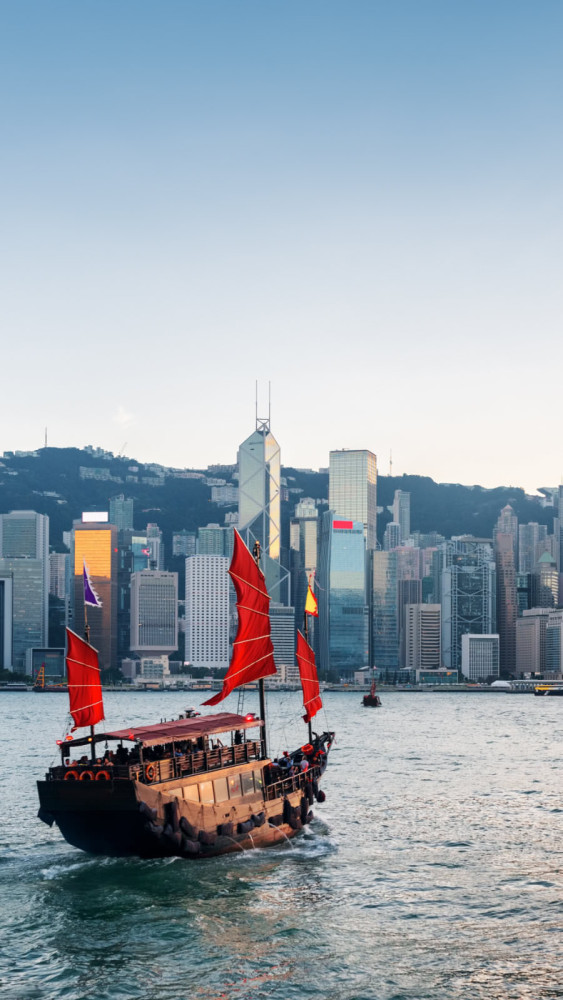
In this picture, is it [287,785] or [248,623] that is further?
[248,623]

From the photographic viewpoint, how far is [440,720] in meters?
136

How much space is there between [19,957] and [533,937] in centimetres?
1337

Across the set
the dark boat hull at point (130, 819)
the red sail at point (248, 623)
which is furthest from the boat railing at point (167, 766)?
the red sail at point (248, 623)

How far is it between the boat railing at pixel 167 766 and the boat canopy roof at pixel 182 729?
0.64 metres

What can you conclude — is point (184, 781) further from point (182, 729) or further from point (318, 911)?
point (318, 911)

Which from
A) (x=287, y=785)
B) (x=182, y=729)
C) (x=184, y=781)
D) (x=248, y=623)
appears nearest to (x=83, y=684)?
(x=182, y=729)

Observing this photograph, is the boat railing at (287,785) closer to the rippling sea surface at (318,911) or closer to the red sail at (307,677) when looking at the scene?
the rippling sea surface at (318,911)

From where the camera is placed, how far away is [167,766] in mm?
37094

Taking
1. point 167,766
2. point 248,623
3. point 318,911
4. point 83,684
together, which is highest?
point 248,623

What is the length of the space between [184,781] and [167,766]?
0.74 meters

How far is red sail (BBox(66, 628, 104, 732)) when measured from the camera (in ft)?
132

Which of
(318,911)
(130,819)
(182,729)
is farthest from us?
(182,729)

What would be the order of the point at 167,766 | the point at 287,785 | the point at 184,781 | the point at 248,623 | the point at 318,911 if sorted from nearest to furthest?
the point at 318,911 → the point at 184,781 → the point at 167,766 → the point at 287,785 → the point at 248,623

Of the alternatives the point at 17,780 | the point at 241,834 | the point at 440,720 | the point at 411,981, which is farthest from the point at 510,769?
the point at 440,720
